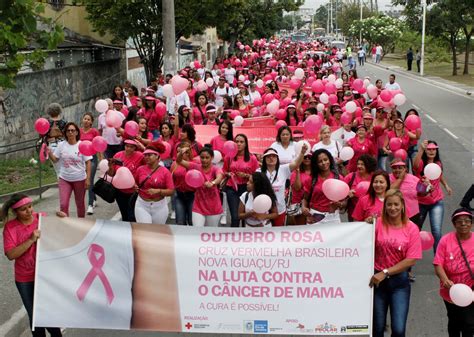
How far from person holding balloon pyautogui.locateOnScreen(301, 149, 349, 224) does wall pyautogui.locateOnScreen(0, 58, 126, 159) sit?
280 inches

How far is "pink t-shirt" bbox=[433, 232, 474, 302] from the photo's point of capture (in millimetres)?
5695

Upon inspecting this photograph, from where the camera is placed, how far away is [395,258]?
5859mm

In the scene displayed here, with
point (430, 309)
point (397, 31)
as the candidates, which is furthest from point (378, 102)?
point (397, 31)

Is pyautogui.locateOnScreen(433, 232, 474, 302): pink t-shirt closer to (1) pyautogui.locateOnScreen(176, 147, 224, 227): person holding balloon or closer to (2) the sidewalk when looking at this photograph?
(1) pyautogui.locateOnScreen(176, 147, 224, 227): person holding balloon

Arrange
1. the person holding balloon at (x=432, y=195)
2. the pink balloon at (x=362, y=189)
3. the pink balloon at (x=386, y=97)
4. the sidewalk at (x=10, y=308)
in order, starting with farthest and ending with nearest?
1. the pink balloon at (x=386, y=97)
2. the person holding balloon at (x=432, y=195)
3. the pink balloon at (x=362, y=189)
4. the sidewalk at (x=10, y=308)

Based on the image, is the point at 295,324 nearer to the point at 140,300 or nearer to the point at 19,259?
the point at 140,300

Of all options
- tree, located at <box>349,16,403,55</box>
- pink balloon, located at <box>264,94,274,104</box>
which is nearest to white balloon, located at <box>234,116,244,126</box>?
pink balloon, located at <box>264,94,274,104</box>

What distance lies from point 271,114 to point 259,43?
37098 millimetres

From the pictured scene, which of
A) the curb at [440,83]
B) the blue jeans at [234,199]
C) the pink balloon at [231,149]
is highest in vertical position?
the pink balloon at [231,149]

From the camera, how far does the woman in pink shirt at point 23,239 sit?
5.93m

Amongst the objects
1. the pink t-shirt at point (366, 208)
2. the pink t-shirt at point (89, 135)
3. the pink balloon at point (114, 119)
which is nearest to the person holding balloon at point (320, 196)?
the pink t-shirt at point (366, 208)

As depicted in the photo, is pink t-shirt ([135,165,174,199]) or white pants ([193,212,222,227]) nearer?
pink t-shirt ([135,165,174,199])

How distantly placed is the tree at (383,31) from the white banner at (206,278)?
7019 cm

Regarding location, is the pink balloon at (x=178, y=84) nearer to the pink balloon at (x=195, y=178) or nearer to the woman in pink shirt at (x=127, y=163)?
the woman in pink shirt at (x=127, y=163)
